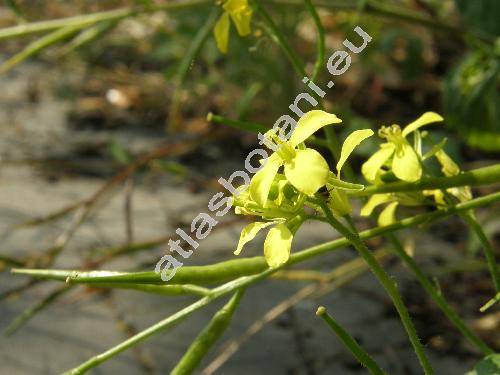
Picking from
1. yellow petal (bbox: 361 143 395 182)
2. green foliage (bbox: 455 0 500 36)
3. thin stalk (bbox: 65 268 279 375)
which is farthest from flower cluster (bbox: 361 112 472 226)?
green foliage (bbox: 455 0 500 36)

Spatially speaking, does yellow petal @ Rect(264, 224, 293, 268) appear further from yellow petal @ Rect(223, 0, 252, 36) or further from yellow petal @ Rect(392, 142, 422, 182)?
yellow petal @ Rect(223, 0, 252, 36)

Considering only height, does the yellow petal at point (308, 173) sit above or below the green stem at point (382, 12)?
below

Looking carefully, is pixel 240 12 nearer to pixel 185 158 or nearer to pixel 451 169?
pixel 451 169

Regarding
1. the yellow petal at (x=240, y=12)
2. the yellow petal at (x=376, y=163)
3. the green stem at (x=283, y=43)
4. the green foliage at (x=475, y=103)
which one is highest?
the green foliage at (x=475, y=103)

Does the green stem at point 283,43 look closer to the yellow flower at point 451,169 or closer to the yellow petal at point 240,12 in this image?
the yellow petal at point 240,12

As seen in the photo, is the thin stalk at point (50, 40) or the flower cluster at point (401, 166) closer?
the flower cluster at point (401, 166)

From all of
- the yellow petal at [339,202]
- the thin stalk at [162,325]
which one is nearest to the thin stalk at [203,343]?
the thin stalk at [162,325]

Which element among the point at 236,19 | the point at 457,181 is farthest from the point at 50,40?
the point at 457,181
